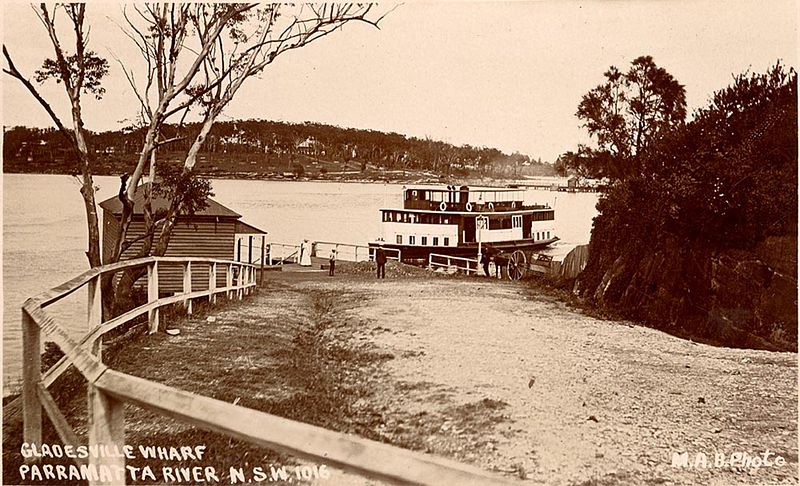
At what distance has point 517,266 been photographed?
20.2 meters

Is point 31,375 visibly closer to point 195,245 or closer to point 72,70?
point 72,70

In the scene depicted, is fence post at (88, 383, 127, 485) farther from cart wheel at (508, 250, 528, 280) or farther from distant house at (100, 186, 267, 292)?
cart wheel at (508, 250, 528, 280)

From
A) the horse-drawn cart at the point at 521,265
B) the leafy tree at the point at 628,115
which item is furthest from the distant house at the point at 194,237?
the horse-drawn cart at the point at 521,265

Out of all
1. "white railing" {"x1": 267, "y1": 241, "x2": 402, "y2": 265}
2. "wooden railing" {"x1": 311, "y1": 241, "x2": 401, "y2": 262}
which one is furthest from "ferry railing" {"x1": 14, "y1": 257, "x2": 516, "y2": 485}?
"wooden railing" {"x1": 311, "y1": 241, "x2": 401, "y2": 262}

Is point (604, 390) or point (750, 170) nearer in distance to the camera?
point (604, 390)

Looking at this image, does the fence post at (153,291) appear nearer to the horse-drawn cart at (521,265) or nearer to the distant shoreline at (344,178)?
the distant shoreline at (344,178)

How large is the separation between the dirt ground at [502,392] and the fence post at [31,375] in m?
0.47

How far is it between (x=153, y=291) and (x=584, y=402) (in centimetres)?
347

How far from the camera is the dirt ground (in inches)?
133

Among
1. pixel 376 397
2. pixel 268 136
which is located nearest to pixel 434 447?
pixel 376 397

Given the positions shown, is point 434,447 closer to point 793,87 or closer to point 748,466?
point 748,466

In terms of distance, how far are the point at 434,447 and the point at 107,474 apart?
210cm

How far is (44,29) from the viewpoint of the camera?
556 centimetres

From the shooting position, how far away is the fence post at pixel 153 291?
559 centimetres
